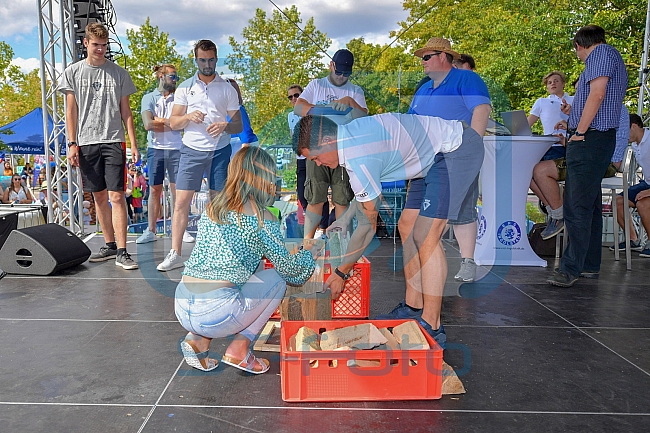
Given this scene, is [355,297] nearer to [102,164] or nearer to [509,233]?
[509,233]

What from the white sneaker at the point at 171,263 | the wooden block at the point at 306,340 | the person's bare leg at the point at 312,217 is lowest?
the wooden block at the point at 306,340

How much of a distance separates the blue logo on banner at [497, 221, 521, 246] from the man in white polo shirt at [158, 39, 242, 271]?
8.91ft

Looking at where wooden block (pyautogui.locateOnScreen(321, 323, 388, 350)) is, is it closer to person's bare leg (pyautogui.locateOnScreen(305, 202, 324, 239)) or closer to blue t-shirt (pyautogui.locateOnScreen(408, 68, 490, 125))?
blue t-shirt (pyautogui.locateOnScreen(408, 68, 490, 125))

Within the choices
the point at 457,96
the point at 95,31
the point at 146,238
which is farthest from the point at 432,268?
the point at 146,238

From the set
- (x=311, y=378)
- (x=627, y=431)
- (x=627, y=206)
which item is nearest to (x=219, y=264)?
(x=311, y=378)

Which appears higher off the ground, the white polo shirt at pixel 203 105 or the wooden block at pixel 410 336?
the white polo shirt at pixel 203 105

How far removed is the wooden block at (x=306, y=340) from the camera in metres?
2.42

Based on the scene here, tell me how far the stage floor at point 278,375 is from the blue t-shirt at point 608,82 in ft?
4.54

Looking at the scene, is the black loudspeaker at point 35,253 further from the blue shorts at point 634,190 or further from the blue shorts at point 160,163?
the blue shorts at point 634,190

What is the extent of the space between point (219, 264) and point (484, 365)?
4.61 feet

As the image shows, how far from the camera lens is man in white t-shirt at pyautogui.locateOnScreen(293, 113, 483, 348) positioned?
2.52 metres

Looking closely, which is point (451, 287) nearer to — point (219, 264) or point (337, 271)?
point (337, 271)

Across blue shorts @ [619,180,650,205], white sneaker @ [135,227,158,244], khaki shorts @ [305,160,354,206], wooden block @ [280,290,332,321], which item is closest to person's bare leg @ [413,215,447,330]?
wooden block @ [280,290,332,321]

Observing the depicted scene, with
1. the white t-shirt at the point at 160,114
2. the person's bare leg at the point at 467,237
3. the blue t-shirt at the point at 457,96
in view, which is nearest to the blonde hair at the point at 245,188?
the blue t-shirt at the point at 457,96
